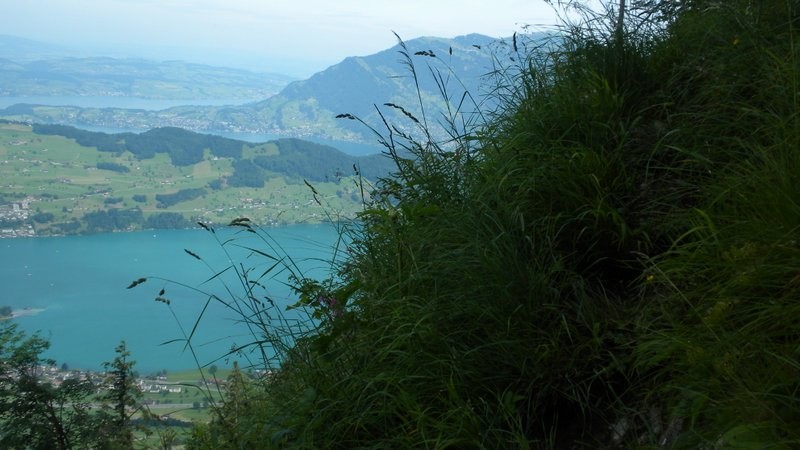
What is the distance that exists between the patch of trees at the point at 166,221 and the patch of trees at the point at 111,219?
1.39m

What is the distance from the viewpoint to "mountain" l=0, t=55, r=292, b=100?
123744mm

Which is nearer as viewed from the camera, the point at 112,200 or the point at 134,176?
the point at 112,200

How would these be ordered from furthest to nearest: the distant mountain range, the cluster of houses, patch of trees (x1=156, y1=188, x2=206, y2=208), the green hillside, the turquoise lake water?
the cluster of houses → patch of trees (x1=156, y1=188, x2=206, y2=208) → the distant mountain range → the green hillside → the turquoise lake water

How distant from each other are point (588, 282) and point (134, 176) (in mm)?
67558

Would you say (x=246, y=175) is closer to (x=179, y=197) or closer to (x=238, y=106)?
(x=179, y=197)

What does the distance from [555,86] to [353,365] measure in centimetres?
193

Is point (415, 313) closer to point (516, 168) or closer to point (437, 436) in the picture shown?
point (437, 436)

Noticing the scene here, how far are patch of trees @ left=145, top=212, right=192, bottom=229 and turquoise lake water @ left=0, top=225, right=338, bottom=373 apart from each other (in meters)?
0.59

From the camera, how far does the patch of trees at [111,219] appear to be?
5516 cm

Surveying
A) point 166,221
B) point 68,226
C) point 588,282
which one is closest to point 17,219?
point 68,226

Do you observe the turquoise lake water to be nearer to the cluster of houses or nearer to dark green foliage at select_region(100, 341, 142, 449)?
the cluster of houses

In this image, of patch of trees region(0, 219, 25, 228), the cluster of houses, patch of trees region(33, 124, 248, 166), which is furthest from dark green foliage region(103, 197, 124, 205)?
patch of trees region(33, 124, 248, 166)

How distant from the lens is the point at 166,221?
5222 centimetres

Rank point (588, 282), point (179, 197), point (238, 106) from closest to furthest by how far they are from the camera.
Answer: point (588, 282)
point (179, 197)
point (238, 106)
